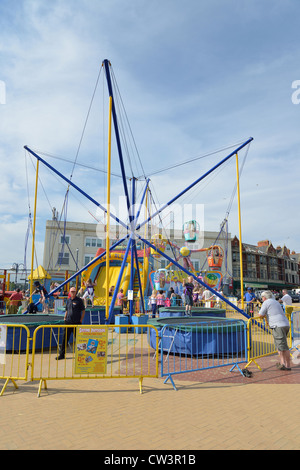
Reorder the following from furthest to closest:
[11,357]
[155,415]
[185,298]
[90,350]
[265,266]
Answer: [265,266] < [185,298] < [11,357] < [90,350] < [155,415]

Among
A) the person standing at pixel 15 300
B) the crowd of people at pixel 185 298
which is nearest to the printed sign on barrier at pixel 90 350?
the crowd of people at pixel 185 298

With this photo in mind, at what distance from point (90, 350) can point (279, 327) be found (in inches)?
173

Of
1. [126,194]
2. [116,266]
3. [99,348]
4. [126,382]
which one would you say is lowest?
[126,382]

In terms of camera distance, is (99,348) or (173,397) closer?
(173,397)

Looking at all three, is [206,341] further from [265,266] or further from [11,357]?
[265,266]

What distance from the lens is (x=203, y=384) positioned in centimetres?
643

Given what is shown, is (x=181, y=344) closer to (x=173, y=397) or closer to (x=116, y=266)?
(x=173, y=397)

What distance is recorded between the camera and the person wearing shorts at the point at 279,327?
7.57 meters

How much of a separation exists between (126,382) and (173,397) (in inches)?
53.6

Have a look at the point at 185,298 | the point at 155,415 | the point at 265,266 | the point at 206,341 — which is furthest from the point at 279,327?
the point at 265,266

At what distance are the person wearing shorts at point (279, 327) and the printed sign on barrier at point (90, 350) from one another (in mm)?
3963

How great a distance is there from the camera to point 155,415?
473 cm
